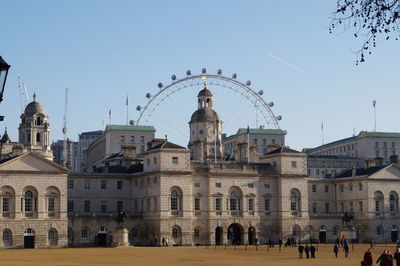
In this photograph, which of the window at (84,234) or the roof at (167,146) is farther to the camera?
the roof at (167,146)

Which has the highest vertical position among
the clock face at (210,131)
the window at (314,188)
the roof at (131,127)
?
the roof at (131,127)

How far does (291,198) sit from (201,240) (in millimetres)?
14557

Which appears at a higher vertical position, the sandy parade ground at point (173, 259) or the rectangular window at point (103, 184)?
the rectangular window at point (103, 184)

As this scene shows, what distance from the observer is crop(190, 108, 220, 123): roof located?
135250mm

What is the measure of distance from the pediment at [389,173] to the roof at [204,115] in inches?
1195

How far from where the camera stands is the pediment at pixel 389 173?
117812mm

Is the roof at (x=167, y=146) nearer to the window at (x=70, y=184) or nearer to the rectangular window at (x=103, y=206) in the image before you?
the rectangular window at (x=103, y=206)

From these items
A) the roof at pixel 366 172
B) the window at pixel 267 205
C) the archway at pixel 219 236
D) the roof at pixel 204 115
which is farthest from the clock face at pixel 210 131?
the archway at pixel 219 236

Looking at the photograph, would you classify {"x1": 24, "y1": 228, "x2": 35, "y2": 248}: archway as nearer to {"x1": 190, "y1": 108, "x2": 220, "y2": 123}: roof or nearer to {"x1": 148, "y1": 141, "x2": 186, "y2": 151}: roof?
{"x1": 148, "y1": 141, "x2": 186, "y2": 151}: roof

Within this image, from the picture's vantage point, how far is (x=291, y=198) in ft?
372

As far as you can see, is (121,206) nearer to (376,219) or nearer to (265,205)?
(265,205)

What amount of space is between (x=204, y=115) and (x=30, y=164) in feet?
143

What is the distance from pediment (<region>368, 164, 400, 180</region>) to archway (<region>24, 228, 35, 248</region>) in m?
49.0

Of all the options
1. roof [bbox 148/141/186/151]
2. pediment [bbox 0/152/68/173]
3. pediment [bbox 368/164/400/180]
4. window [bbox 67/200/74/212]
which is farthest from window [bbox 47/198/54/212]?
pediment [bbox 368/164/400/180]
